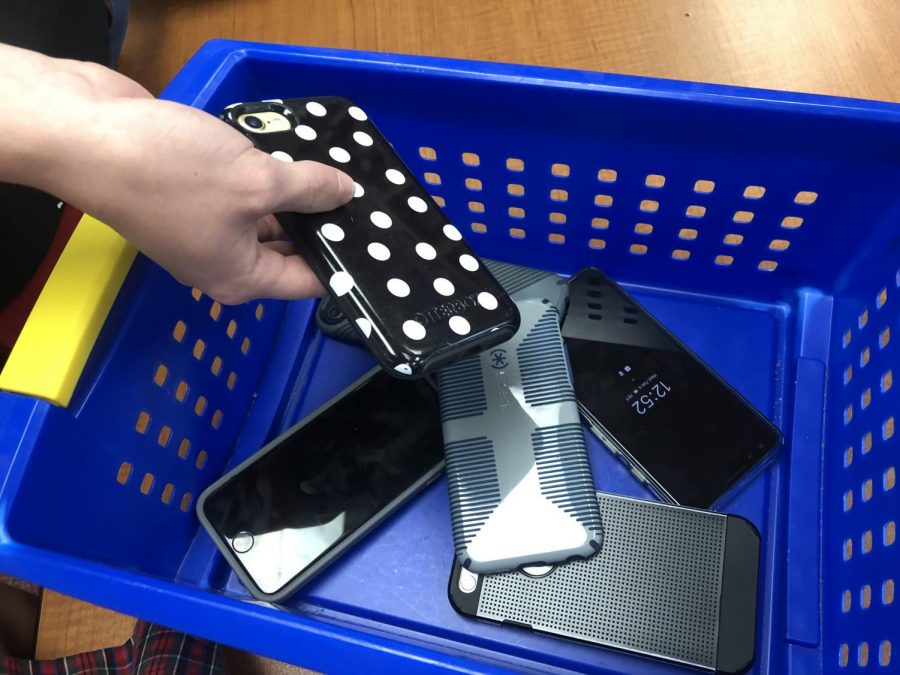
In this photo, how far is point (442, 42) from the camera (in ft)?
2.11

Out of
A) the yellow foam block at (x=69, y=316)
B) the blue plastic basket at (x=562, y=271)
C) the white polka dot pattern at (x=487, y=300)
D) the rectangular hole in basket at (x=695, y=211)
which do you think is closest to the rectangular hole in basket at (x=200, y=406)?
the blue plastic basket at (x=562, y=271)

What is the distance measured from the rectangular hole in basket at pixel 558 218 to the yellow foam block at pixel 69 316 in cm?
29

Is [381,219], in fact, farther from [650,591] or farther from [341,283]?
[650,591]

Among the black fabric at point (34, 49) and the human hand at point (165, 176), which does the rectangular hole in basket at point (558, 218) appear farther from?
the black fabric at point (34, 49)

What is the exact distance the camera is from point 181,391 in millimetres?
436

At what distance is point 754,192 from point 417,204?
0.24 m

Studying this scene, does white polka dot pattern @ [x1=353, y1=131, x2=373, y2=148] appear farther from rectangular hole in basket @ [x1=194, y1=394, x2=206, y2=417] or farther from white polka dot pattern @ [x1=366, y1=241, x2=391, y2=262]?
rectangular hole in basket @ [x1=194, y1=394, x2=206, y2=417]

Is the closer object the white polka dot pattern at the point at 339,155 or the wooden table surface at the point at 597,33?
the white polka dot pattern at the point at 339,155

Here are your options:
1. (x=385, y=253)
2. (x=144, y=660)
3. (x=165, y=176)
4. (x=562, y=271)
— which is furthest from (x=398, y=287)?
(x=144, y=660)

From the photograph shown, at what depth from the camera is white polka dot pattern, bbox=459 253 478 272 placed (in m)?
0.38

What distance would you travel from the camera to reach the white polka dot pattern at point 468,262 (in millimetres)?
378

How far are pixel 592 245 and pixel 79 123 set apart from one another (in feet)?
1.20

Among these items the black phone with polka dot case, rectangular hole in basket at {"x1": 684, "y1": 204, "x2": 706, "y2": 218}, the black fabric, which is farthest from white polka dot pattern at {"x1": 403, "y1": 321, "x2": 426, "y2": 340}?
the black fabric

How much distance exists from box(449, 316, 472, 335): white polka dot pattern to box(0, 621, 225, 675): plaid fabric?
316 millimetres
